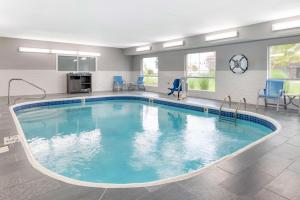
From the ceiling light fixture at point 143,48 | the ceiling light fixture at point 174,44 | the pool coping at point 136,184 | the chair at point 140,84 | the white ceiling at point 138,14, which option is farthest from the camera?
the chair at point 140,84

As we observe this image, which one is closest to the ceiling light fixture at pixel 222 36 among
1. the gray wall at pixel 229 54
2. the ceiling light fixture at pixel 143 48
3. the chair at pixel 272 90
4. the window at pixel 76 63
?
the gray wall at pixel 229 54

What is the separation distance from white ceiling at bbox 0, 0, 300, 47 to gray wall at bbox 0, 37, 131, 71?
1.92m

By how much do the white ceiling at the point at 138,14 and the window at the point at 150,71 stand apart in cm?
406

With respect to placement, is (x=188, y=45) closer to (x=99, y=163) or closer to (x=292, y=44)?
(x=292, y=44)

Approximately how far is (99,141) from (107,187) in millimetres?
2255

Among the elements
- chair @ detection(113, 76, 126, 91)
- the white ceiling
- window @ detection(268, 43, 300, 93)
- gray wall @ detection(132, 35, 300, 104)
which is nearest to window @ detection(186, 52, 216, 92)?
gray wall @ detection(132, 35, 300, 104)

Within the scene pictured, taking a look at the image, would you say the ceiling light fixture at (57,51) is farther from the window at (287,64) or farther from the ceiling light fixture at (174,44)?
the window at (287,64)

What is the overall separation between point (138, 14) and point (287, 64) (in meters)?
Result: 4.49

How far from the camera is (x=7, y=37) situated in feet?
27.4

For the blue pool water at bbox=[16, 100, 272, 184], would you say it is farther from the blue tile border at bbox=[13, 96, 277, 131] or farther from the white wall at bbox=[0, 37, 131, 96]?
the white wall at bbox=[0, 37, 131, 96]

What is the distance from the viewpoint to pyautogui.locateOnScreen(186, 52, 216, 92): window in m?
8.17

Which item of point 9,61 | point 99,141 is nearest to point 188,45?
point 99,141

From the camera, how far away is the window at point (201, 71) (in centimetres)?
817

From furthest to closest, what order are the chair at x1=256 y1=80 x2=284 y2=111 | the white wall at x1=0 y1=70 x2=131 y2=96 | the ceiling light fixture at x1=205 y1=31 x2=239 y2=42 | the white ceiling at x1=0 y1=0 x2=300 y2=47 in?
the white wall at x1=0 y1=70 x2=131 y2=96 → the ceiling light fixture at x1=205 y1=31 x2=239 y2=42 → the chair at x1=256 y1=80 x2=284 y2=111 → the white ceiling at x1=0 y1=0 x2=300 y2=47
